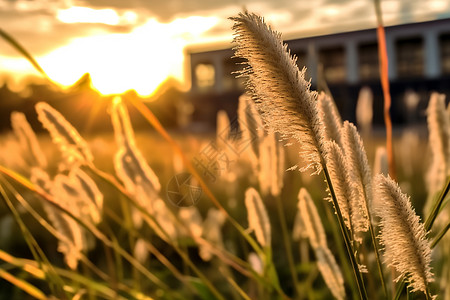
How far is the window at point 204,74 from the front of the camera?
28953 millimetres

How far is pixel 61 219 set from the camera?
2.73 ft

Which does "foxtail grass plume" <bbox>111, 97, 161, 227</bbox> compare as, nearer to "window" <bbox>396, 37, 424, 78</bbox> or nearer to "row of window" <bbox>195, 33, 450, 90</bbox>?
"row of window" <bbox>195, 33, 450, 90</bbox>

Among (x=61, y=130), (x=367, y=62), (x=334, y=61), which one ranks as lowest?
(x=61, y=130)

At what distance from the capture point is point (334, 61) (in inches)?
1088

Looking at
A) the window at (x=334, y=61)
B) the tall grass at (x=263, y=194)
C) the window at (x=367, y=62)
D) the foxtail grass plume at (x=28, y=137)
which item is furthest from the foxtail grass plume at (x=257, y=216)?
the window at (x=334, y=61)

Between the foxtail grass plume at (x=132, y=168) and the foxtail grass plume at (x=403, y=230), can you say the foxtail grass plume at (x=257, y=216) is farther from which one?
the foxtail grass plume at (x=403, y=230)

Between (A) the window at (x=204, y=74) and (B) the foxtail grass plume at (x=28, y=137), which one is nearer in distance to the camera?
(B) the foxtail grass plume at (x=28, y=137)

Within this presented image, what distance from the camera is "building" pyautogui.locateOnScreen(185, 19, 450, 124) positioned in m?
24.3

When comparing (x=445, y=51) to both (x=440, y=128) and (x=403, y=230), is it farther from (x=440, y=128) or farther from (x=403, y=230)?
(x=403, y=230)

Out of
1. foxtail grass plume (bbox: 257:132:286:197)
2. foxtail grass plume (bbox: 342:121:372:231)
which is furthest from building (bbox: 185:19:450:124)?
foxtail grass plume (bbox: 342:121:372:231)

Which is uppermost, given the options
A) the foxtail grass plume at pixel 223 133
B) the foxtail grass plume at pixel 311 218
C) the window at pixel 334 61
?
the window at pixel 334 61

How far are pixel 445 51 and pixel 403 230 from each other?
89.6 ft

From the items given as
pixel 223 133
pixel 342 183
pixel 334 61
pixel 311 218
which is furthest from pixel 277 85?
pixel 334 61

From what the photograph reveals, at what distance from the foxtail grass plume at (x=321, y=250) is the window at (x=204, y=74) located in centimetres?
2820
